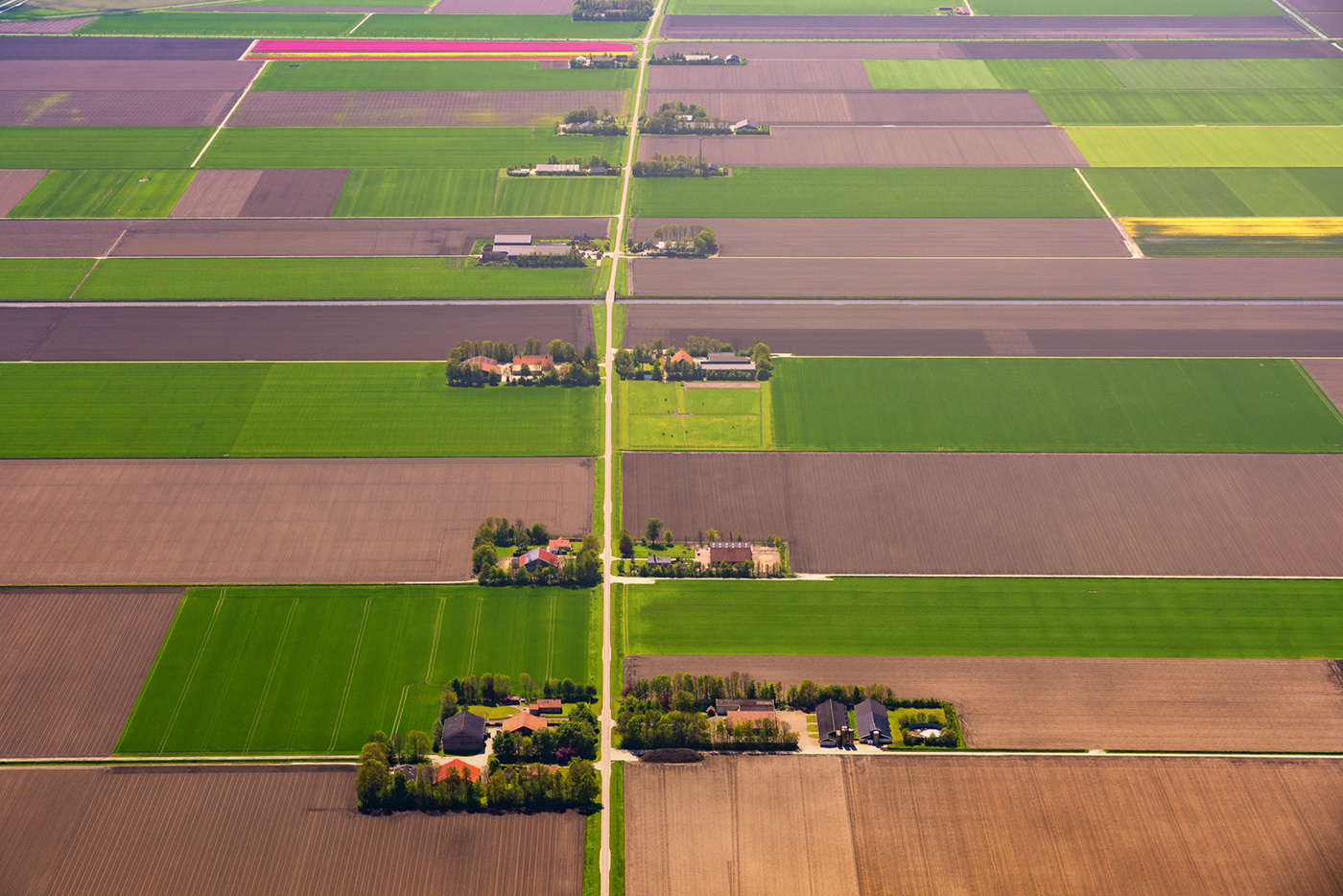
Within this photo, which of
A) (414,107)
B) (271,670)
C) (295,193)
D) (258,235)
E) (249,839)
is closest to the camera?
(249,839)

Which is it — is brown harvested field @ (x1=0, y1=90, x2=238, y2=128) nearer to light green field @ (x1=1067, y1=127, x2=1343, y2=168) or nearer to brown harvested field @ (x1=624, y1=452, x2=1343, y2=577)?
brown harvested field @ (x1=624, y1=452, x2=1343, y2=577)

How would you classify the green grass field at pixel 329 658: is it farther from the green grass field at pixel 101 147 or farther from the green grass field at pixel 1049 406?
the green grass field at pixel 101 147

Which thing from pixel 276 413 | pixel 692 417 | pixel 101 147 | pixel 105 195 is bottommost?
pixel 276 413

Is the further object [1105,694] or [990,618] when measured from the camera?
[990,618]

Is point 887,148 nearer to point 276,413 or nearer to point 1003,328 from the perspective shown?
point 1003,328

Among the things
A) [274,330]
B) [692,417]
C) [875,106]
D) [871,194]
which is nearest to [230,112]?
[274,330]
